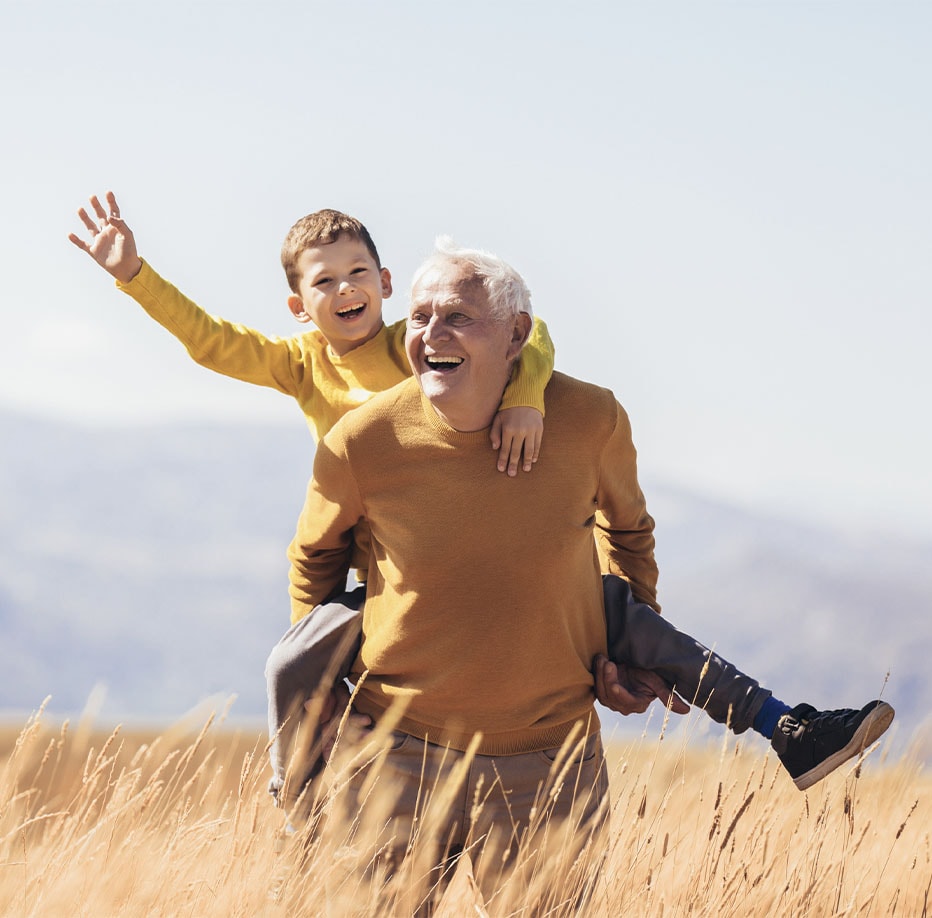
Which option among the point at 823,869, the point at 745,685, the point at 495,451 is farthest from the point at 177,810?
the point at 823,869

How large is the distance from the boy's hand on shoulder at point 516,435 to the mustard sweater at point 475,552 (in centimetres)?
5

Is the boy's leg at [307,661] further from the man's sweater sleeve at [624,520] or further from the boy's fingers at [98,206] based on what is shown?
the boy's fingers at [98,206]

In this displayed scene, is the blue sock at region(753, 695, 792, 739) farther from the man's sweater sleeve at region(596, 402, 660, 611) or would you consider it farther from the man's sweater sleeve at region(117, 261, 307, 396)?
the man's sweater sleeve at region(117, 261, 307, 396)

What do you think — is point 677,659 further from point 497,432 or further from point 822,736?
point 497,432

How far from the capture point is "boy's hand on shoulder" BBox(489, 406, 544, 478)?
3283 mm

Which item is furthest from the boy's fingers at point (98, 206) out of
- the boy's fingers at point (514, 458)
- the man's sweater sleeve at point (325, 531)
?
the boy's fingers at point (514, 458)

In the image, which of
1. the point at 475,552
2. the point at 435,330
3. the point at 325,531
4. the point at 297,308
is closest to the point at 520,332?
the point at 435,330

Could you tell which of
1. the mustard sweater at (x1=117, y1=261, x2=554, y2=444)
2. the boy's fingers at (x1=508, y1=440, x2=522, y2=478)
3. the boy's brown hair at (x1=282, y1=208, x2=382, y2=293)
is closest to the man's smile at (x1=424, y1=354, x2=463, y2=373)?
the boy's fingers at (x1=508, y1=440, x2=522, y2=478)

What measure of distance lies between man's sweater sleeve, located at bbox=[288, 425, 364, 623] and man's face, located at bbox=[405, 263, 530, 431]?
0.35 metres

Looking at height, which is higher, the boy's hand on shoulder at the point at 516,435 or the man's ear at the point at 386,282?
the man's ear at the point at 386,282

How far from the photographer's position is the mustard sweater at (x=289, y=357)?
4.23 metres

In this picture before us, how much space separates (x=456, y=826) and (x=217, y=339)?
6.28 ft

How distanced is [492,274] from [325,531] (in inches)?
35.3

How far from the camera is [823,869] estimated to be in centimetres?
392
